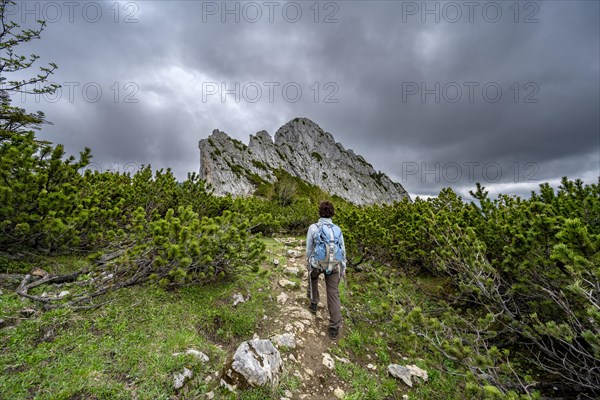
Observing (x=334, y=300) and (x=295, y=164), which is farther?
(x=295, y=164)

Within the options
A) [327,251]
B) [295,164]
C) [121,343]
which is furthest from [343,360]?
[295,164]

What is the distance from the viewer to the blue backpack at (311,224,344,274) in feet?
15.2

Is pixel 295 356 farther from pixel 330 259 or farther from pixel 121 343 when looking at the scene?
pixel 121 343

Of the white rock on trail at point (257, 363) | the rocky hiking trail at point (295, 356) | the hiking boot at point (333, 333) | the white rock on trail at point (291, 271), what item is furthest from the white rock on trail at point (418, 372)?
the white rock on trail at point (291, 271)

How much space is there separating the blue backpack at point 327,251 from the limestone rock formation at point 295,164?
50.1m

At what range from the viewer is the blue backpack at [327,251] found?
4.63 meters

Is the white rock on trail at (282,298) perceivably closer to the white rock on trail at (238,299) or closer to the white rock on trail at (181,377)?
the white rock on trail at (238,299)

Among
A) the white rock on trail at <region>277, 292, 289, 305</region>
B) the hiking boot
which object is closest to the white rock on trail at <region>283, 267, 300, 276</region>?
the white rock on trail at <region>277, 292, 289, 305</region>

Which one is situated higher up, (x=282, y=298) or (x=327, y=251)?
(x=327, y=251)

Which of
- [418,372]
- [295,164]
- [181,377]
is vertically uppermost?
[295,164]

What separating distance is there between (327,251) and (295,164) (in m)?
81.9

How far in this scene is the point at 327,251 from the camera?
4.62 metres

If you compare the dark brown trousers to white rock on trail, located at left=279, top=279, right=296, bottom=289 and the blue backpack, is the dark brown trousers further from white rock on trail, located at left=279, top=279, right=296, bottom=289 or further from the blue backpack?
white rock on trail, located at left=279, top=279, right=296, bottom=289

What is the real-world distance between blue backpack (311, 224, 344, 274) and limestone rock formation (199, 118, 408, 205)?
164 ft
